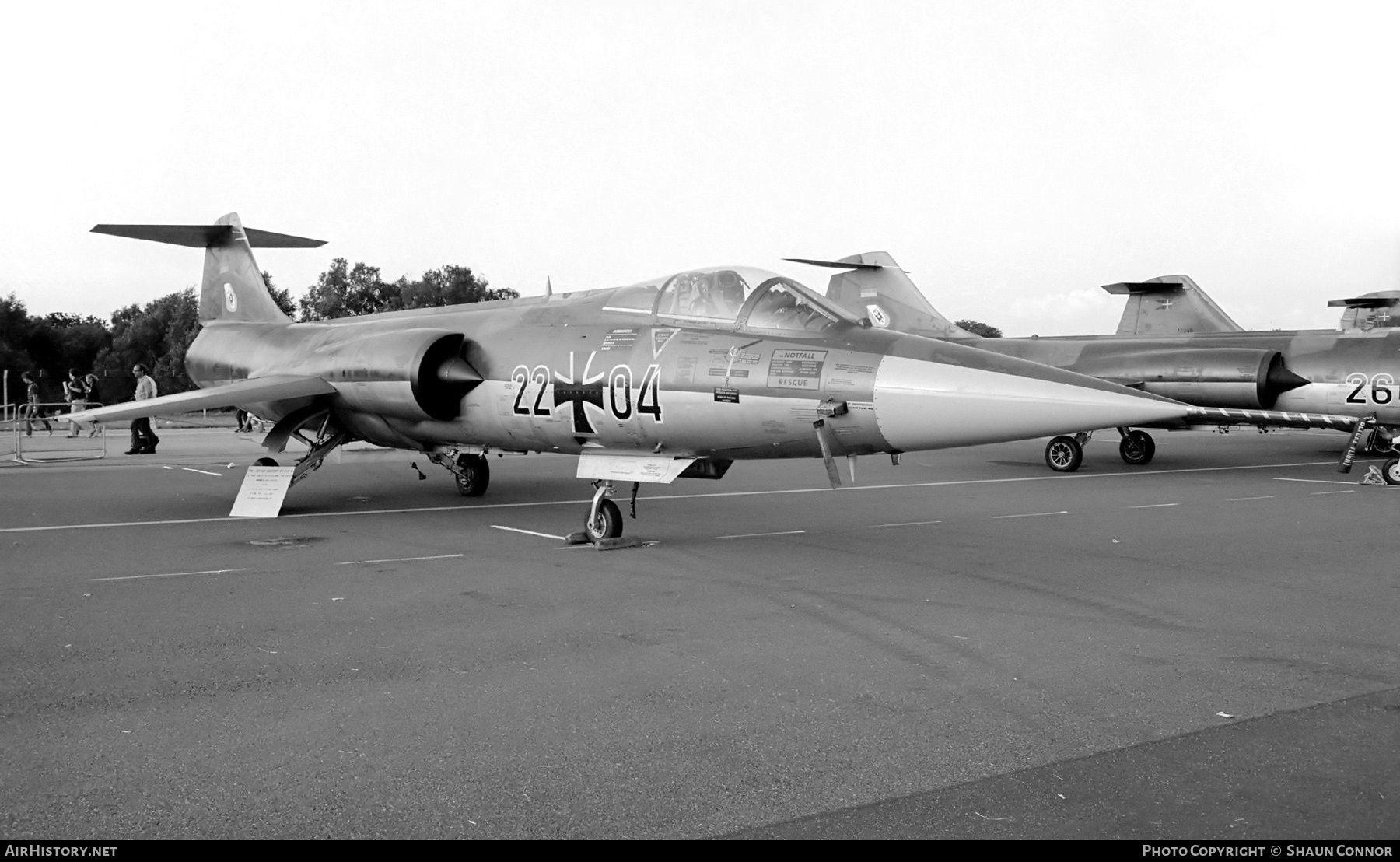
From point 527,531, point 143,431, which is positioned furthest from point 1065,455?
point 143,431

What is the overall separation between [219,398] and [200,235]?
492 cm

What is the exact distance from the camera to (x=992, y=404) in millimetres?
6512

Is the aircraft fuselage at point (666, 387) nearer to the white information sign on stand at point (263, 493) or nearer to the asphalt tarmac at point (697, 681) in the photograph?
the white information sign on stand at point (263, 493)

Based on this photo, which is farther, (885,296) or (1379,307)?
(1379,307)

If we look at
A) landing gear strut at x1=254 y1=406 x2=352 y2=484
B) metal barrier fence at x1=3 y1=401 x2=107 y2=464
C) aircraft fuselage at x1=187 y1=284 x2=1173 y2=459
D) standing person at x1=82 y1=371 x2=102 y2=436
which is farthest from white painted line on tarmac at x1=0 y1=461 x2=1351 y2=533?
standing person at x1=82 y1=371 x2=102 y2=436

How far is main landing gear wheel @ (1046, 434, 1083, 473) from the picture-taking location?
16734 millimetres

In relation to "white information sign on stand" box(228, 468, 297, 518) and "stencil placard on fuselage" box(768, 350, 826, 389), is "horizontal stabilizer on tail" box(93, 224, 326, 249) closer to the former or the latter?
"white information sign on stand" box(228, 468, 297, 518)

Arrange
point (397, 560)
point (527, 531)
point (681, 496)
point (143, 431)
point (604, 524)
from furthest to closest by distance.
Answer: point (143, 431) → point (681, 496) → point (527, 531) → point (604, 524) → point (397, 560)

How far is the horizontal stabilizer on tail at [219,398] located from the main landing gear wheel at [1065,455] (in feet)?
37.5

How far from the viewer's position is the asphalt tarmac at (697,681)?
3.08 metres

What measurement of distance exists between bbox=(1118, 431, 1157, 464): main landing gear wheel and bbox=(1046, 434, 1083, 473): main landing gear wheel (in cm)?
163

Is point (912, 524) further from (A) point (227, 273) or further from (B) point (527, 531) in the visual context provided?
(A) point (227, 273)

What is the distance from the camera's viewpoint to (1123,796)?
317 centimetres

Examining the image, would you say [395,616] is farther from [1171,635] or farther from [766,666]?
[1171,635]
